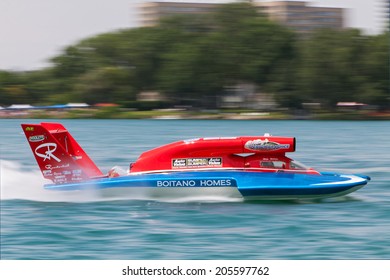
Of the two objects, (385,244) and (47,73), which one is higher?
(385,244)

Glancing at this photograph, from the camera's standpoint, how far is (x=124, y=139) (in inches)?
1041

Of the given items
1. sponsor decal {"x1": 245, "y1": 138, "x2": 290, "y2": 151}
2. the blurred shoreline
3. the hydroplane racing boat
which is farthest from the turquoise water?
the blurred shoreline

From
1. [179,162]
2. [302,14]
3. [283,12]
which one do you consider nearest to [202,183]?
[179,162]

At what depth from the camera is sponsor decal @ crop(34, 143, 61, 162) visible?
11477 millimetres

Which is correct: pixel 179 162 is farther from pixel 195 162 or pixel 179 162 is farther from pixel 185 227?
pixel 185 227

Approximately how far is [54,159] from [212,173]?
Result: 2209mm

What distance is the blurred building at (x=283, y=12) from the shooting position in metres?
77.6

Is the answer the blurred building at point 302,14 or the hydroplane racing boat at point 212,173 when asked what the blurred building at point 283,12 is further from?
the hydroplane racing boat at point 212,173

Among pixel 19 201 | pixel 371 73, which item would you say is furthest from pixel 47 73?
pixel 19 201

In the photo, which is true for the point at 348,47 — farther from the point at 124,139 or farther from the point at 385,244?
the point at 385,244

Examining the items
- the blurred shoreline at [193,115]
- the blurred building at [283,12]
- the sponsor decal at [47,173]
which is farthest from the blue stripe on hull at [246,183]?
the blurred building at [283,12]

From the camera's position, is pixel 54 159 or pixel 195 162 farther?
pixel 54 159

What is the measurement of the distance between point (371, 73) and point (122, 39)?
23839mm

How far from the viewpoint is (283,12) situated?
266ft
